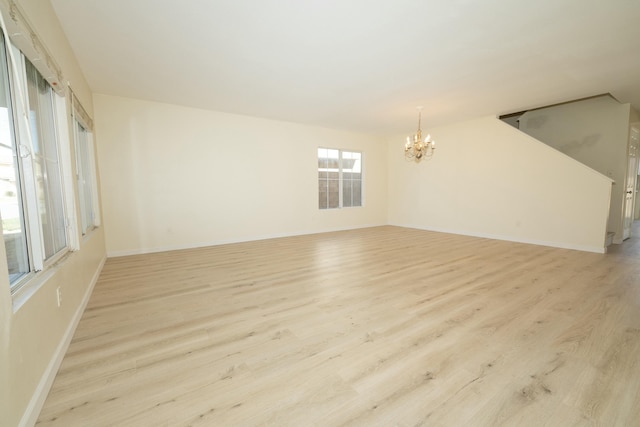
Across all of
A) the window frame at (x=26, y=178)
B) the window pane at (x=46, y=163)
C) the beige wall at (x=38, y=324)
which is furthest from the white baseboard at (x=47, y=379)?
the window pane at (x=46, y=163)

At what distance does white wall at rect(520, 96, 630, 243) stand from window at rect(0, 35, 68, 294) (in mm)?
8253

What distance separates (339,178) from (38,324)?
21.1ft

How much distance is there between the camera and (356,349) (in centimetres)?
190

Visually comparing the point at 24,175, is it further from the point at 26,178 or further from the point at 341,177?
the point at 341,177

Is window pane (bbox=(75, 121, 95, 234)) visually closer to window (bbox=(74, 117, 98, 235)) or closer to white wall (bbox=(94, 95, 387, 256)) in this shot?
window (bbox=(74, 117, 98, 235))

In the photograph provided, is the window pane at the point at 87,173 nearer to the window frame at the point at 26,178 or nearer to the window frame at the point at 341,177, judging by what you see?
the window frame at the point at 26,178

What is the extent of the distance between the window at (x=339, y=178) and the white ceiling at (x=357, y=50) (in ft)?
7.72

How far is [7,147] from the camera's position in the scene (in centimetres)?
147

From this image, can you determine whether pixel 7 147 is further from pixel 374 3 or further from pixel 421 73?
pixel 421 73

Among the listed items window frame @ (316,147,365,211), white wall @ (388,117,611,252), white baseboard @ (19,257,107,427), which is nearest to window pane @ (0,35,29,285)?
white baseboard @ (19,257,107,427)

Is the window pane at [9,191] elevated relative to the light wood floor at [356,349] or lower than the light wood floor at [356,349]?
elevated

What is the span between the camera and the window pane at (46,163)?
191 centimetres

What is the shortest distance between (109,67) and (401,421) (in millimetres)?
4680

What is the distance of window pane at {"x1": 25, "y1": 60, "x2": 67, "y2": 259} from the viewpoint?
191cm
